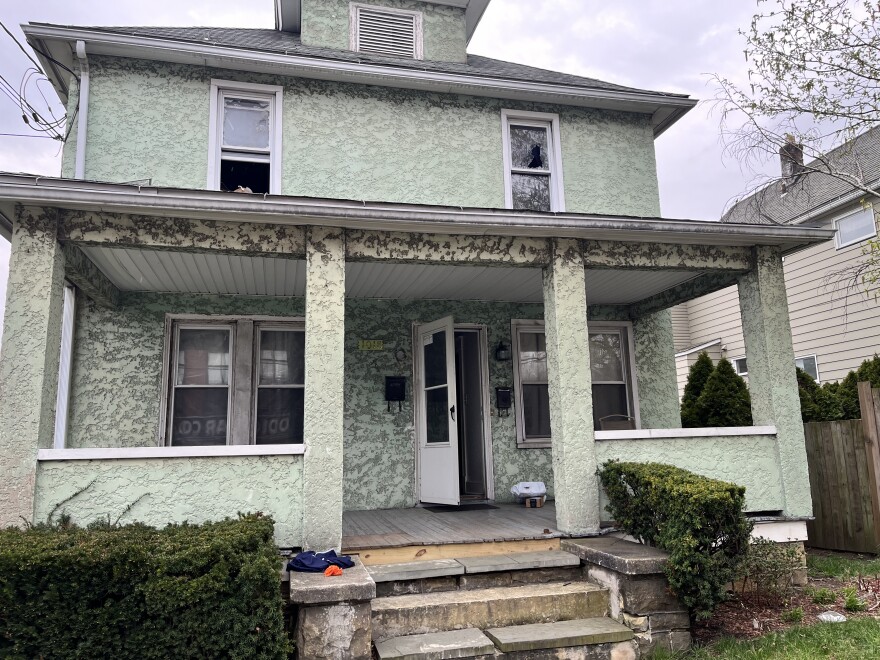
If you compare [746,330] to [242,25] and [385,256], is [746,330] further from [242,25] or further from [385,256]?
[242,25]

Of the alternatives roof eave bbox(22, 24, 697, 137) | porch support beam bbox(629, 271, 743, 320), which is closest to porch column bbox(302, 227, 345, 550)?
roof eave bbox(22, 24, 697, 137)

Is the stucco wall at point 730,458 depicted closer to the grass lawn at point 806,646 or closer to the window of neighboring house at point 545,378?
the grass lawn at point 806,646

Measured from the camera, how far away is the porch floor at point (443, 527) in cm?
520

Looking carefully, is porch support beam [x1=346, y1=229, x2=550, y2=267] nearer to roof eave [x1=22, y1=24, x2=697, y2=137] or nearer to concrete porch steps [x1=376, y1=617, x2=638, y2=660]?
roof eave [x1=22, y1=24, x2=697, y2=137]

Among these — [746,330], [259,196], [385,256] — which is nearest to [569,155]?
[746,330]

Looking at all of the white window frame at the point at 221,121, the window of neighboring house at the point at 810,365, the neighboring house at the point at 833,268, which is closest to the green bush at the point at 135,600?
the white window frame at the point at 221,121

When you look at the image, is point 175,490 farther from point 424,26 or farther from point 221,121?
point 424,26

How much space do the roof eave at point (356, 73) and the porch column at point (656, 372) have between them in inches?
106

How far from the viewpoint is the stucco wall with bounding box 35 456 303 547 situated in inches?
180

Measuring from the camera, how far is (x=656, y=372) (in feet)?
26.9

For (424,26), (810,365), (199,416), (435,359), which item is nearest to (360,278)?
(435,359)

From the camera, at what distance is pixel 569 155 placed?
317 inches

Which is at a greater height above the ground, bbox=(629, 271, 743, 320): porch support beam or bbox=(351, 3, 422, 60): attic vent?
bbox=(351, 3, 422, 60): attic vent

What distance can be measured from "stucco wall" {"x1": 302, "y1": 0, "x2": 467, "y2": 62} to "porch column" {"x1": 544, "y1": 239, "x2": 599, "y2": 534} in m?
4.25
